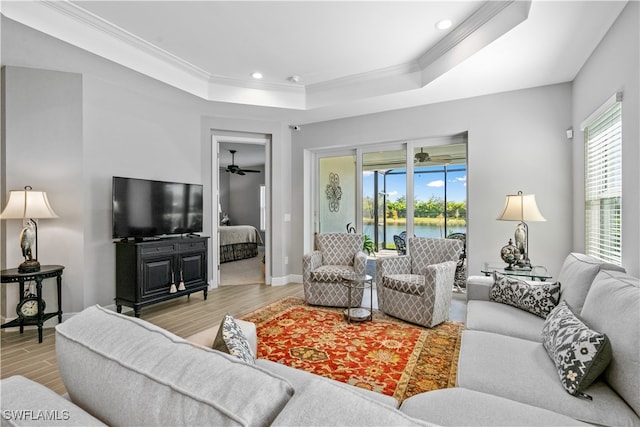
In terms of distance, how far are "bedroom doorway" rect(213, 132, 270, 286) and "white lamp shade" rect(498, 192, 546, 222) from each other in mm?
3435

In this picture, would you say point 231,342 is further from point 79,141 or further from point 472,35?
point 79,141

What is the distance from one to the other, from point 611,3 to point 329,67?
2.50m

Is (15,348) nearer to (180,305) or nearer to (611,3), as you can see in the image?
(180,305)

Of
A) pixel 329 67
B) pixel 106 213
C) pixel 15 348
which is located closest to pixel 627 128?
pixel 329 67

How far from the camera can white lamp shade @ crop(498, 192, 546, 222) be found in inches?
122

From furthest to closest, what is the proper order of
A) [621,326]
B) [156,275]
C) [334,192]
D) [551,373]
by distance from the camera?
[334,192], [156,275], [551,373], [621,326]

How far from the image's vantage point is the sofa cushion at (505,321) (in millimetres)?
2029

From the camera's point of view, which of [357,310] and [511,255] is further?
[357,310]

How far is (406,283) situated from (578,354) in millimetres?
1969

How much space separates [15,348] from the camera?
2.82 metres

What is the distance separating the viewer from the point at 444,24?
2.86 metres

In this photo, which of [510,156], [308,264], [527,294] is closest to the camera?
[527,294]

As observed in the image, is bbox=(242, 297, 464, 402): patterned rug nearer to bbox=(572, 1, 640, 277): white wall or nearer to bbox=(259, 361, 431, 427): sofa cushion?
bbox=(572, 1, 640, 277): white wall

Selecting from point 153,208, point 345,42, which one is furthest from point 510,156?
point 153,208
